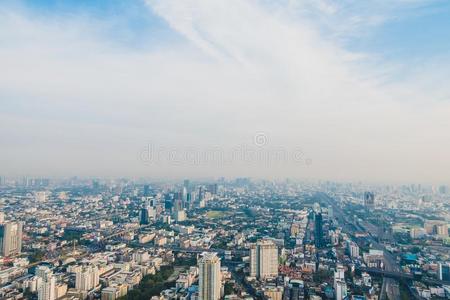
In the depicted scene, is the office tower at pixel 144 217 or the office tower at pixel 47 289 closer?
the office tower at pixel 47 289

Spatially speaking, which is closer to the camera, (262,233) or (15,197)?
(262,233)

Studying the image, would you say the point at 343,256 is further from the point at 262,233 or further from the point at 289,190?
the point at 289,190

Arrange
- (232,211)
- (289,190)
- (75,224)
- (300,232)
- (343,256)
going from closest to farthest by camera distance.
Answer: (343,256), (300,232), (75,224), (232,211), (289,190)

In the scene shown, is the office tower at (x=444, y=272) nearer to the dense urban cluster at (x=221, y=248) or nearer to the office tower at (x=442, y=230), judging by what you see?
the dense urban cluster at (x=221, y=248)

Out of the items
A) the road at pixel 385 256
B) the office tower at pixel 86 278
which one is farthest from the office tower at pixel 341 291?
the office tower at pixel 86 278

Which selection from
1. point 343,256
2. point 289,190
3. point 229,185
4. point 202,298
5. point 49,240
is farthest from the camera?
point 229,185

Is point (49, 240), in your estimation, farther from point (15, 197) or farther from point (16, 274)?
point (15, 197)

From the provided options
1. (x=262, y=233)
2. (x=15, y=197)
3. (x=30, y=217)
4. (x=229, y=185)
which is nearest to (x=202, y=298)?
(x=262, y=233)

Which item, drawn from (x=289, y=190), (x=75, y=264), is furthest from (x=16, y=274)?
(x=289, y=190)
